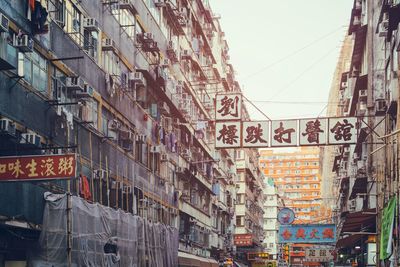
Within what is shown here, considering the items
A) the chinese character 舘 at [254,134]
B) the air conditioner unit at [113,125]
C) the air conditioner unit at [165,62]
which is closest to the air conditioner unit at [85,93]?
the air conditioner unit at [113,125]

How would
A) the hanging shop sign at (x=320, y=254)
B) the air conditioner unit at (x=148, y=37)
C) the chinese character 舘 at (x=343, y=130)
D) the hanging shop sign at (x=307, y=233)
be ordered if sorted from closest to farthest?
the chinese character 舘 at (x=343, y=130)
the air conditioner unit at (x=148, y=37)
the hanging shop sign at (x=307, y=233)
the hanging shop sign at (x=320, y=254)

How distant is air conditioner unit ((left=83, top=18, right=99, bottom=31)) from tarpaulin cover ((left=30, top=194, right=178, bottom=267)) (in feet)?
16.7

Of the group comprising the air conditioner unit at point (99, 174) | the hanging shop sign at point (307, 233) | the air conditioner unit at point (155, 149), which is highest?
the air conditioner unit at point (155, 149)

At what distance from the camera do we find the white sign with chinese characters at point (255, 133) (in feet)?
63.3

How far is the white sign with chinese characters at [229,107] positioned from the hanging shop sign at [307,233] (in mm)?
18216

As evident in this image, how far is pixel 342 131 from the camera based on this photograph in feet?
62.3

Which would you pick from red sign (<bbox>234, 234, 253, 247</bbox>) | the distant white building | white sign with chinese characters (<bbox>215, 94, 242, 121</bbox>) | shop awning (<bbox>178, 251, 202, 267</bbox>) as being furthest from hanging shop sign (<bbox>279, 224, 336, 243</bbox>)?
the distant white building

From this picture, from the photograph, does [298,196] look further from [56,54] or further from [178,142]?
[56,54]

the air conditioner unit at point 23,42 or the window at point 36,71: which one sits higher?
the air conditioner unit at point 23,42

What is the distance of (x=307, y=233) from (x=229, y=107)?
19.2m

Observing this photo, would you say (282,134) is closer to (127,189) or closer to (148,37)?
(127,189)

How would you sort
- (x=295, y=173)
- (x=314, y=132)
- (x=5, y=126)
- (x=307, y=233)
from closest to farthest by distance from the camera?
(x=5, y=126) < (x=314, y=132) < (x=307, y=233) < (x=295, y=173)

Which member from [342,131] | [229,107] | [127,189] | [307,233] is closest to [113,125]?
[127,189]

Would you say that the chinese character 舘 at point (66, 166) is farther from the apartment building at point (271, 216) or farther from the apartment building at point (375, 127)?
the apartment building at point (271, 216)
